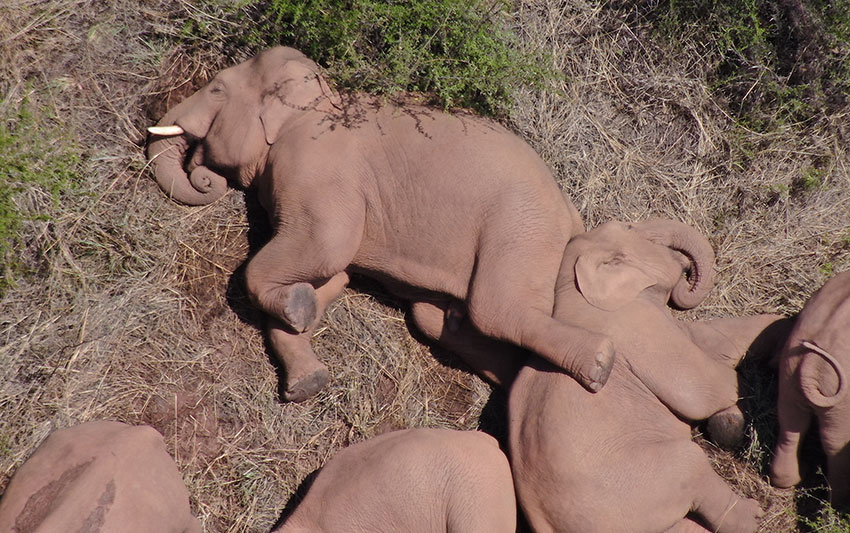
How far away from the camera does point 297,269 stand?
5066 mm

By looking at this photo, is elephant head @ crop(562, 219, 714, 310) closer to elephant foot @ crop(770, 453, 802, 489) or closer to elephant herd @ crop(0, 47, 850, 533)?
elephant herd @ crop(0, 47, 850, 533)

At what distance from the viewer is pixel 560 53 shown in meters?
6.07

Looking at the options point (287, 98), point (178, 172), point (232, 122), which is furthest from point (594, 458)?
point (178, 172)

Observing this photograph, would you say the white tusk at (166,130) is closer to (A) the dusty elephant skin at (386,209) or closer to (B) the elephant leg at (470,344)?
(A) the dusty elephant skin at (386,209)

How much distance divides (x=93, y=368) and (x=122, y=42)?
6.73ft

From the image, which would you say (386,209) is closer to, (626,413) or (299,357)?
(299,357)

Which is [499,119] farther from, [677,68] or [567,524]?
[567,524]

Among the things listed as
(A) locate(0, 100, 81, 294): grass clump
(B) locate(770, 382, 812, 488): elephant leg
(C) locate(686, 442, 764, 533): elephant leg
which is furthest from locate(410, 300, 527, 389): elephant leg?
(A) locate(0, 100, 81, 294): grass clump

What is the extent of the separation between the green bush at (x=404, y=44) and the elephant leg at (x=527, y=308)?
1.06 metres

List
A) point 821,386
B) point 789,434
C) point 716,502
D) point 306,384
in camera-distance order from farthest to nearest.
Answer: point 306,384, point 789,434, point 716,502, point 821,386

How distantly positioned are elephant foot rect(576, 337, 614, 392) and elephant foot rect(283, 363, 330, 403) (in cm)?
154

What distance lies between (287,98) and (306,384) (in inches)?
65.3

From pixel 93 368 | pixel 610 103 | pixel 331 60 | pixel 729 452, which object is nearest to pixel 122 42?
pixel 331 60

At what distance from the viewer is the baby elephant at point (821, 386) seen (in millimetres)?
4707
